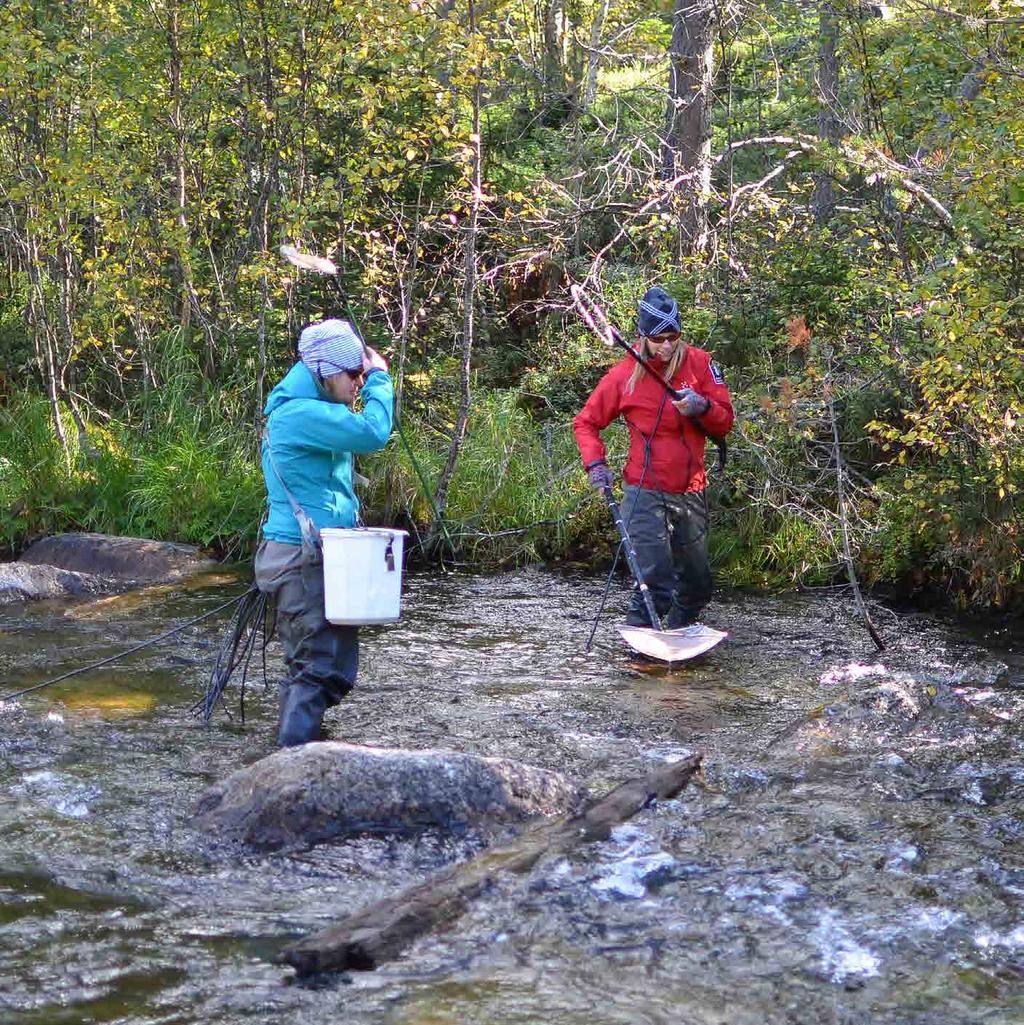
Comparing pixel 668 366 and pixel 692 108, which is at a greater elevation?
pixel 692 108

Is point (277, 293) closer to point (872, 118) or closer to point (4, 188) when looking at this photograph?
point (4, 188)

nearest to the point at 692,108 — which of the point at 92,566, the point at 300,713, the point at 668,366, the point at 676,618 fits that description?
the point at 668,366

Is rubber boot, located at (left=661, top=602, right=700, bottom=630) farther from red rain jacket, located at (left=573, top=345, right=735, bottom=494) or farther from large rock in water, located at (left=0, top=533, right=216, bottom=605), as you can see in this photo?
large rock in water, located at (left=0, top=533, right=216, bottom=605)

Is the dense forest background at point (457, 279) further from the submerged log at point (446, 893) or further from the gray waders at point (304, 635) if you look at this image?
the gray waders at point (304, 635)

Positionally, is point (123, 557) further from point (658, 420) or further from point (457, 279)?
point (658, 420)

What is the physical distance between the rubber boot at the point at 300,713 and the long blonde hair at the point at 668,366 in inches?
114

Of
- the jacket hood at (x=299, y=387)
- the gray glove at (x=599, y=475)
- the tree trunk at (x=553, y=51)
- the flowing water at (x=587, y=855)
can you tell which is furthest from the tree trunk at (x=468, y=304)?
the tree trunk at (x=553, y=51)

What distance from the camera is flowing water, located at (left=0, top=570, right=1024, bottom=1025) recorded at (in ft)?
13.4

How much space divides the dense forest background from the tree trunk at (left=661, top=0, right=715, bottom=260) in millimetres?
37

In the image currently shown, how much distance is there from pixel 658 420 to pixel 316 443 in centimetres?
274

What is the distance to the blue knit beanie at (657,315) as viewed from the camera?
787 cm

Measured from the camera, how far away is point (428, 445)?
12414 millimetres

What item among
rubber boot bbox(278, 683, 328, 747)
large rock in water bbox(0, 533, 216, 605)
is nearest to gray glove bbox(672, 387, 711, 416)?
rubber boot bbox(278, 683, 328, 747)

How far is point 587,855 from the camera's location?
16.9 ft
